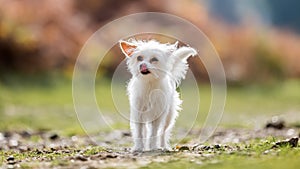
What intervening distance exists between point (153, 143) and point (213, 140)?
3.67m

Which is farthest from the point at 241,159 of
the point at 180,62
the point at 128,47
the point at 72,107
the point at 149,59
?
the point at 72,107

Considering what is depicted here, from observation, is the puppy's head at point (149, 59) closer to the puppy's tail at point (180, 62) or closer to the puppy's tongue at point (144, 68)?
the puppy's tongue at point (144, 68)

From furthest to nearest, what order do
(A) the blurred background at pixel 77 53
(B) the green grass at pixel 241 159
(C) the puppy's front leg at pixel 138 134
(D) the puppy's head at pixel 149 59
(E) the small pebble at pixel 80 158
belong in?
(A) the blurred background at pixel 77 53 → (C) the puppy's front leg at pixel 138 134 → (D) the puppy's head at pixel 149 59 → (E) the small pebble at pixel 80 158 → (B) the green grass at pixel 241 159

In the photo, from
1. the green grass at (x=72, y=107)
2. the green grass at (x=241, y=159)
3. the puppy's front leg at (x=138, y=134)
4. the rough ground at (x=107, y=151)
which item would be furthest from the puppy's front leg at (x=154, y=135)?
the green grass at (x=72, y=107)

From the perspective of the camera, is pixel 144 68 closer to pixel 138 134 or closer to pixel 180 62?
pixel 180 62

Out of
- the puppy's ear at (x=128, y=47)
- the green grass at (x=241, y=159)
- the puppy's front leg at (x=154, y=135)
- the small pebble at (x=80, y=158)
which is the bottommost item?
the green grass at (x=241, y=159)

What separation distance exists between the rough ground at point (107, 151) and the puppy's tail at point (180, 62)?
4.10 ft

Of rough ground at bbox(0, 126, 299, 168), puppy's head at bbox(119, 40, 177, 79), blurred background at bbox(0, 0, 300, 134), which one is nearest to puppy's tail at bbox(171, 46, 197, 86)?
puppy's head at bbox(119, 40, 177, 79)

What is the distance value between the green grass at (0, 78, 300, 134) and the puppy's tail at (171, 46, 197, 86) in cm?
286

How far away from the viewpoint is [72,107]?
26.0 metres

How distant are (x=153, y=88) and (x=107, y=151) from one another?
5.12 feet

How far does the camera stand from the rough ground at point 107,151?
31.5ft

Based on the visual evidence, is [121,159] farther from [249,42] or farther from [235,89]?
[249,42]

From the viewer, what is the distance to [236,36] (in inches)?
1667
